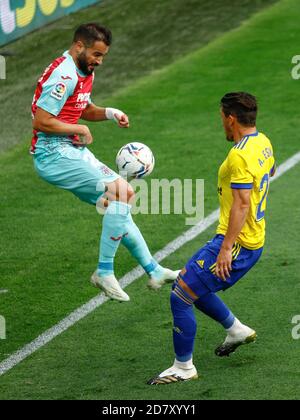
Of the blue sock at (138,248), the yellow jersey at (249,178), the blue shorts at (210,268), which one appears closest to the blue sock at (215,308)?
the blue shorts at (210,268)

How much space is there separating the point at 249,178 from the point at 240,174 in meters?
0.07

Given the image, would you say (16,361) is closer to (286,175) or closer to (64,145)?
(64,145)

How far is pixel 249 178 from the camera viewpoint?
796 centimetres

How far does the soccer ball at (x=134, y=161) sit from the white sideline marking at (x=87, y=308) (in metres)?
1.30

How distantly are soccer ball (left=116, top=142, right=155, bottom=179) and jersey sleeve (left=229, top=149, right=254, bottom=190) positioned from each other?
1.68 metres

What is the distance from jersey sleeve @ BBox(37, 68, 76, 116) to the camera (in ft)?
30.6

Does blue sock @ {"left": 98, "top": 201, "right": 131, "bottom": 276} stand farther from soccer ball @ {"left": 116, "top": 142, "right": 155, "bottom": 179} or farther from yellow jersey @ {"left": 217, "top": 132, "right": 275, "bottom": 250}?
yellow jersey @ {"left": 217, "top": 132, "right": 275, "bottom": 250}

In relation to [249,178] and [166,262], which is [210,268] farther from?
[166,262]

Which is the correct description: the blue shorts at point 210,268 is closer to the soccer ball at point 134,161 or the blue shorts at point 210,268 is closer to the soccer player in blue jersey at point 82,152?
the soccer player in blue jersey at point 82,152

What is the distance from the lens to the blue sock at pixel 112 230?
9430mm

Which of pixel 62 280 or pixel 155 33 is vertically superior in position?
pixel 62 280

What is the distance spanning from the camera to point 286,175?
13.9 meters
